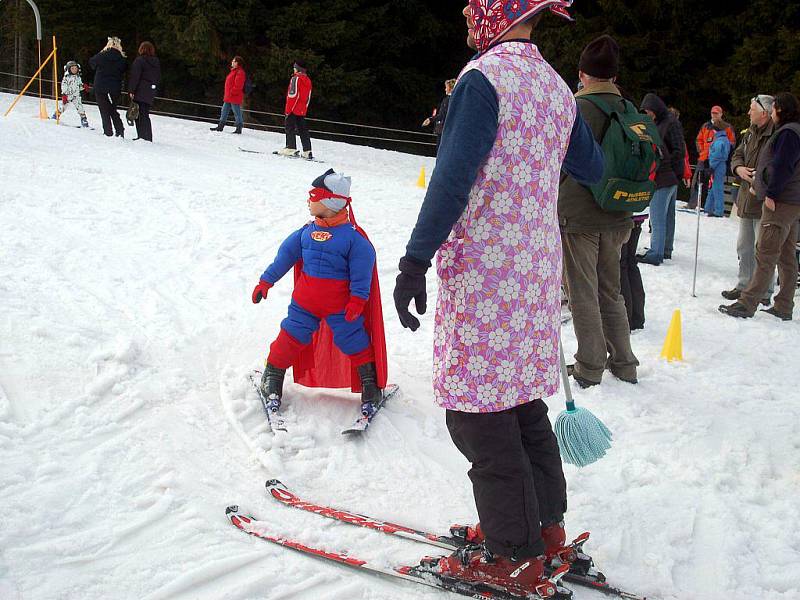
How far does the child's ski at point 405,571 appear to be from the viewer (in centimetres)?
273

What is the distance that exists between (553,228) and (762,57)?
1817 cm

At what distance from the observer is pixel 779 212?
639 cm

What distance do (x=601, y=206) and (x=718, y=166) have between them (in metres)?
9.13

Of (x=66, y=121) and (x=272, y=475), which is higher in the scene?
(x=66, y=121)

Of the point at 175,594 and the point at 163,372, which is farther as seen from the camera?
the point at 163,372

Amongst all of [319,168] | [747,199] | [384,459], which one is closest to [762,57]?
[319,168]

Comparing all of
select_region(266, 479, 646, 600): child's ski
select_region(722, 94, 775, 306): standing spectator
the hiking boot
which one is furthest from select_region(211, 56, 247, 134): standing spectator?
the hiking boot

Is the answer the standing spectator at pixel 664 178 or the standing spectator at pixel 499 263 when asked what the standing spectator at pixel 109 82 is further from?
the standing spectator at pixel 499 263

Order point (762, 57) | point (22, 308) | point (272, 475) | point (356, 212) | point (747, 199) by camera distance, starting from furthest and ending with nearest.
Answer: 1. point (762, 57)
2. point (356, 212)
3. point (747, 199)
4. point (22, 308)
5. point (272, 475)

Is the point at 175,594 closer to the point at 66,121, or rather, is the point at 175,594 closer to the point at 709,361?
the point at 709,361

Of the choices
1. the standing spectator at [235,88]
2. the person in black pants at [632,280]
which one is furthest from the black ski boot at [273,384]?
the standing spectator at [235,88]

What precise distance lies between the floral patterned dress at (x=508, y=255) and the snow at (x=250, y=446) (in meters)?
0.88

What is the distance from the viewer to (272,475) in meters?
3.62

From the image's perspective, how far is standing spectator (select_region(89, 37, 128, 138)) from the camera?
12609 mm
